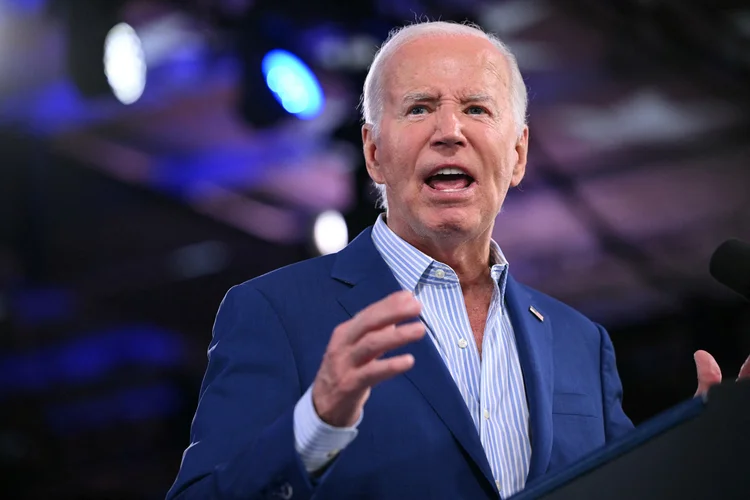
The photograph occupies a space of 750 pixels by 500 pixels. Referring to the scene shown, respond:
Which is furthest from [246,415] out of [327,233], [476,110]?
[327,233]

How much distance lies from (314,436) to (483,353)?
0.58 meters

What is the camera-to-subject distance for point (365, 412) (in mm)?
1542

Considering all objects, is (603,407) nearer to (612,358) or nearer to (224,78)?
(612,358)

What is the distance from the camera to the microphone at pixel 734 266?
1316 millimetres

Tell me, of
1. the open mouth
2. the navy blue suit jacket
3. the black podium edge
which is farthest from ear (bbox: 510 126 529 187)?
the black podium edge

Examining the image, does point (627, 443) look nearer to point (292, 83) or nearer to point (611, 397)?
point (611, 397)

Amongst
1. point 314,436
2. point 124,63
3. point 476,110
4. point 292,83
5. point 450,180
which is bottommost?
point 314,436

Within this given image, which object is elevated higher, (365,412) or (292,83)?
(292,83)

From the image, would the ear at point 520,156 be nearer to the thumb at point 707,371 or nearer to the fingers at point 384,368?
the thumb at point 707,371

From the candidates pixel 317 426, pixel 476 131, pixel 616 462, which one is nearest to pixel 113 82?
pixel 476 131

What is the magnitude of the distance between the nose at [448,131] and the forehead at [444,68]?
0.05m

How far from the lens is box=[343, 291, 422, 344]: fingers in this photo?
1.11m

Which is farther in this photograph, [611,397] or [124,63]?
[124,63]

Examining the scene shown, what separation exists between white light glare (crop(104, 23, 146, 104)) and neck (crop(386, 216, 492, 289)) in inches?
79.0
